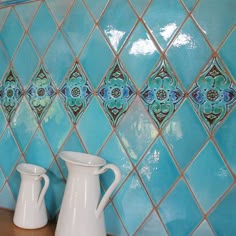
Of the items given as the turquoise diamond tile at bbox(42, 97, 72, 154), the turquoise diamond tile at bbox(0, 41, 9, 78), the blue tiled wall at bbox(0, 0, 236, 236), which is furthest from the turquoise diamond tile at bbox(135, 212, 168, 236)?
the turquoise diamond tile at bbox(0, 41, 9, 78)

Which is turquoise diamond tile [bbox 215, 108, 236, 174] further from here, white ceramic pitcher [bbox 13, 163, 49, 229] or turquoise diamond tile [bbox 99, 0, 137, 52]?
white ceramic pitcher [bbox 13, 163, 49, 229]

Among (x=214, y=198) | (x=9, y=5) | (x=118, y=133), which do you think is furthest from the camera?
(x=9, y=5)

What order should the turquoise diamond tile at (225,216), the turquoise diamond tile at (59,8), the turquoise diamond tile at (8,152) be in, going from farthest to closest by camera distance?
the turquoise diamond tile at (8,152) < the turquoise diamond tile at (59,8) < the turquoise diamond tile at (225,216)

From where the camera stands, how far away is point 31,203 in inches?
32.5

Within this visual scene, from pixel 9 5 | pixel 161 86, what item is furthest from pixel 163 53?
pixel 9 5

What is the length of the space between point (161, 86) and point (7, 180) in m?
0.65

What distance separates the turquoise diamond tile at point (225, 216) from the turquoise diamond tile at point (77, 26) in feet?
1.93

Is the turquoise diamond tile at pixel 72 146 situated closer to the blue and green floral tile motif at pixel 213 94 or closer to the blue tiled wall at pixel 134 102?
the blue tiled wall at pixel 134 102

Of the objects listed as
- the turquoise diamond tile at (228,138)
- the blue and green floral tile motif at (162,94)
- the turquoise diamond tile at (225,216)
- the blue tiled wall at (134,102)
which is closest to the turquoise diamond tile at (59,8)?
the blue tiled wall at (134,102)

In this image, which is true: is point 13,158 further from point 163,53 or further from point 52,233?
point 163,53

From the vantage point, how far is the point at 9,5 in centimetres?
97

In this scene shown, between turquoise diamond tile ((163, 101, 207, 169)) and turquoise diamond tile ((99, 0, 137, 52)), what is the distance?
0.27 meters

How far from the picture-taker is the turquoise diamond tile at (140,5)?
0.76 meters

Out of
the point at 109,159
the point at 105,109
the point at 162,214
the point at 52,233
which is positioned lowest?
the point at 52,233
